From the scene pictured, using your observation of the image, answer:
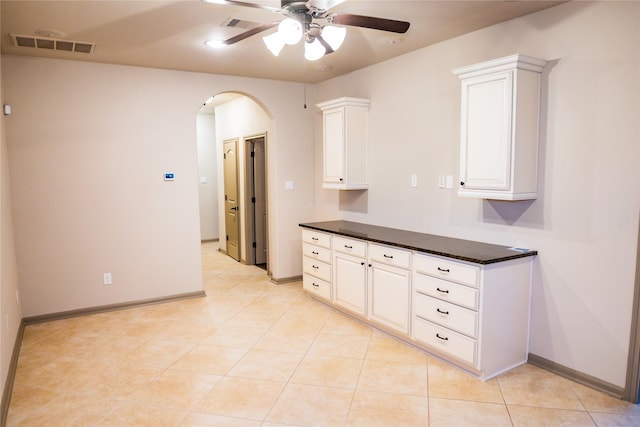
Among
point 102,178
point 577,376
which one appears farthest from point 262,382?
point 102,178

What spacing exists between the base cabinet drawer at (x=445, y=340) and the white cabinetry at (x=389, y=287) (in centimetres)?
14

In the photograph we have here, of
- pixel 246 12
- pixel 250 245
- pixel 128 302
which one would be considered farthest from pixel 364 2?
pixel 250 245

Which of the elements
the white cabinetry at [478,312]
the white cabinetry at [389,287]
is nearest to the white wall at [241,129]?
the white cabinetry at [389,287]

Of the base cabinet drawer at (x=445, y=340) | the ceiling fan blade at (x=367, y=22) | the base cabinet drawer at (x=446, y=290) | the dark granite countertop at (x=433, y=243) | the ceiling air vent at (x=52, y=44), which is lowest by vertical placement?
the base cabinet drawer at (x=445, y=340)

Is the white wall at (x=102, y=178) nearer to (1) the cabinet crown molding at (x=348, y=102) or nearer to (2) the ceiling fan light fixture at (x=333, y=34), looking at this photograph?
(1) the cabinet crown molding at (x=348, y=102)

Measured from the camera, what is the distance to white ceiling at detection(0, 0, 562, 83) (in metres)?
2.85

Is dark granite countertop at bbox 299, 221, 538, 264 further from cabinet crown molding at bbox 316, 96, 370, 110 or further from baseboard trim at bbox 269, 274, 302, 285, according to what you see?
cabinet crown molding at bbox 316, 96, 370, 110

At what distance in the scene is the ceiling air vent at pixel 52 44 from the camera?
136 inches

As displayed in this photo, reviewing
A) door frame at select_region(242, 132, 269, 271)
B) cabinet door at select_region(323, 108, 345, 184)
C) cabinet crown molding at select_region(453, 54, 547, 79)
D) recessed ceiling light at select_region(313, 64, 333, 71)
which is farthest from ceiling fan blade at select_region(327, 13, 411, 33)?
door frame at select_region(242, 132, 269, 271)

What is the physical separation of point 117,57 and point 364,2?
8.69ft

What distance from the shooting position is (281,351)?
3432 mm

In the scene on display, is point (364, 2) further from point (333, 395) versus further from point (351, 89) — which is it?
point (333, 395)

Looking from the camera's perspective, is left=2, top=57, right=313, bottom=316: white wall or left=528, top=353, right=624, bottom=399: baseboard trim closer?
left=528, top=353, right=624, bottom=399: baseboard trim

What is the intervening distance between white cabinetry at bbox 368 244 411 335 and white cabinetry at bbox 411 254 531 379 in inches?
8.1
